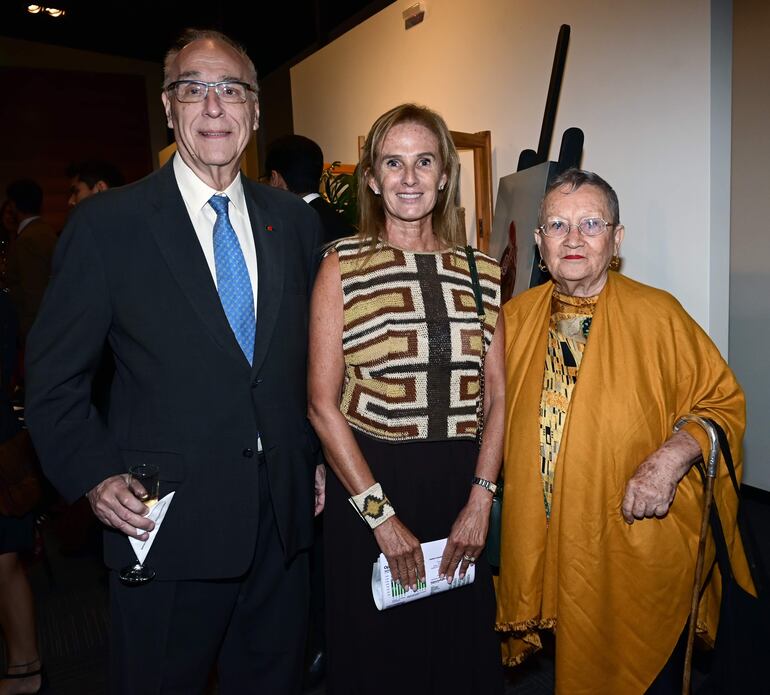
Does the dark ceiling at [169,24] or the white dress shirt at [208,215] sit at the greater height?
the dark ceiling at [169,24]

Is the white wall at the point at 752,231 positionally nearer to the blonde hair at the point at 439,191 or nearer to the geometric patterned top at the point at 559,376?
A: the geometric patterned top at the point at 559,376

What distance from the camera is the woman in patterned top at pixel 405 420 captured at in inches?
68.9

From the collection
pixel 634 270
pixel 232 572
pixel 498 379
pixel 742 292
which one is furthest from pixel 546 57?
pixel 232 572

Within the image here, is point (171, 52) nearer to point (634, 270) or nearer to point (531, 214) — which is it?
point (531, 214)

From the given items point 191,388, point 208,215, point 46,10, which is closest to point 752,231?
point 208,215

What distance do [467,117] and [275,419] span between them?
13.2 ft

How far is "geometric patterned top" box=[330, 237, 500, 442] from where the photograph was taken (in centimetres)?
175

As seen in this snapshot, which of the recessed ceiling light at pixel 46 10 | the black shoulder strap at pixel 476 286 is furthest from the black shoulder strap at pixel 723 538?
the recessed ceiling light at pixel 46 10

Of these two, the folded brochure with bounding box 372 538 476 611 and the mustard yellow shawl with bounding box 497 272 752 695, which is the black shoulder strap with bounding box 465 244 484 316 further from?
the folded brochure with bounding box 372 538 476 611

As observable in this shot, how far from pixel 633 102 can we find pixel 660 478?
104 inches

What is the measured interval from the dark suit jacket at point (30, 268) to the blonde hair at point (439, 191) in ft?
12.6


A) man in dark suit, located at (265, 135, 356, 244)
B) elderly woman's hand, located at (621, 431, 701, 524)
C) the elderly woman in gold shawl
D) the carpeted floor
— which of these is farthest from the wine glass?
man in dark suit, located at (265, 135, 356, 244)

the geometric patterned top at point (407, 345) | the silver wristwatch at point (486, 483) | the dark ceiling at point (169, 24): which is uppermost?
the dark ceiling at point (169, 24)

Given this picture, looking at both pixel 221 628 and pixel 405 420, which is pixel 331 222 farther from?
pixel 221 628
